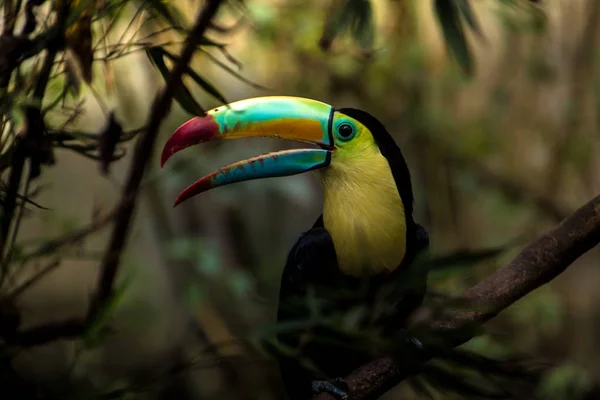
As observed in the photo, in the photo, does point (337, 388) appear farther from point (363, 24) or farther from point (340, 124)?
point (363, 24)

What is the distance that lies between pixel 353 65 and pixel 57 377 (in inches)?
75.6

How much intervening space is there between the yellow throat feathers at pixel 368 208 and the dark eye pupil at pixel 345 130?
0.09 feet

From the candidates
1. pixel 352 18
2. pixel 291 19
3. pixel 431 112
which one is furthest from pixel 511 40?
pixel 352 18

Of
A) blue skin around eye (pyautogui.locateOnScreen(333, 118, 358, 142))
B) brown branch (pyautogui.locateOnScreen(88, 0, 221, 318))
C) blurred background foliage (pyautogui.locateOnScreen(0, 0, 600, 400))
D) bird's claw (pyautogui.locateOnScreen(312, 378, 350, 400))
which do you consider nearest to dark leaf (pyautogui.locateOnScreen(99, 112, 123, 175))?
brown branch (pyautogui.locateOnScreen(88, 0, 221, 318))

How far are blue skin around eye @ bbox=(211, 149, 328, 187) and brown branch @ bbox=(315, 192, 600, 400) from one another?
0.86ft

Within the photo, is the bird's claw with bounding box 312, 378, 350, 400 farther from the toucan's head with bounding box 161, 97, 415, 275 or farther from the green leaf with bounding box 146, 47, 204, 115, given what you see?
the green leaf with bounding box 146, 47, 204, 115

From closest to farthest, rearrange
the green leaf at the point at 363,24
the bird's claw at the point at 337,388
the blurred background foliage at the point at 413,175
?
the bird's claw at the point at 337,388 → the green leaf at the point at 363,24 → the blurred background foliage at the point at 413,175

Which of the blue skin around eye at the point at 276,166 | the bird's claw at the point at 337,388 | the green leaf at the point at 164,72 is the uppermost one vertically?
the green leaf at the point at 164,72

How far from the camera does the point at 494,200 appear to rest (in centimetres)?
297

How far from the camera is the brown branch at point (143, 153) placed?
1083mm

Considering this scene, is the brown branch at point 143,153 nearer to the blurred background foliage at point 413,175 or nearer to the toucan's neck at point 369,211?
the toucan's neck at point 369,211

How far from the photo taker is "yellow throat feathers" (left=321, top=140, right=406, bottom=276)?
112 centimetres

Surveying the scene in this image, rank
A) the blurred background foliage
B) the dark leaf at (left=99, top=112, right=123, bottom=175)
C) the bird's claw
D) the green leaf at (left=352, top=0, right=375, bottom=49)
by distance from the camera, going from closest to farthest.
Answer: the dark leaf at (left=99, top=112, right=123, bottom=175) < the bird's claw < the green leaf at (left=352, top=0, right=375, bottom=49) < the blurred background foliage

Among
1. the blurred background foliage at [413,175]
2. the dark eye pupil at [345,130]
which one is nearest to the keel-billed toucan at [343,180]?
the dark eye pupil at [345,130]
